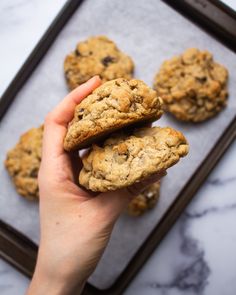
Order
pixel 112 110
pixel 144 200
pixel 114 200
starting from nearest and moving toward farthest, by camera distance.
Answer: pixel 112 110 → pixel 114 200 → pixel 144 200

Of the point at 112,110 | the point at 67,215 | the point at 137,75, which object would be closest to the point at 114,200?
the point at 67,215

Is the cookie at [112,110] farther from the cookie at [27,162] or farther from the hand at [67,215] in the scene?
the cookie at [27,162]

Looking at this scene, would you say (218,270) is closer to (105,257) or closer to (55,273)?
(105,257)

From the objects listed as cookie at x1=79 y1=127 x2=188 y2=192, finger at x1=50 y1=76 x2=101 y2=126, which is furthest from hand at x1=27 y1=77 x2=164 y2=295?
cookie at x1=79 y1=127 x2=188 y2=192

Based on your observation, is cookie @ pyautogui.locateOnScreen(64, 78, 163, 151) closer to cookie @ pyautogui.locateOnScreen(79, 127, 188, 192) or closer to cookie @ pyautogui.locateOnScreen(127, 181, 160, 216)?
cookie @ pyautogui.locateOnScreen(79, 127, 188, 192)

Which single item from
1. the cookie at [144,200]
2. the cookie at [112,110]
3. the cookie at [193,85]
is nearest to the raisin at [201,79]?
the cookie at [193,85]

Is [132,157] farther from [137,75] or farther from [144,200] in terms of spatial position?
[137,75]

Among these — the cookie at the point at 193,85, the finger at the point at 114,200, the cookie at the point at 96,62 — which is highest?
the cookie at the point at 193,85
